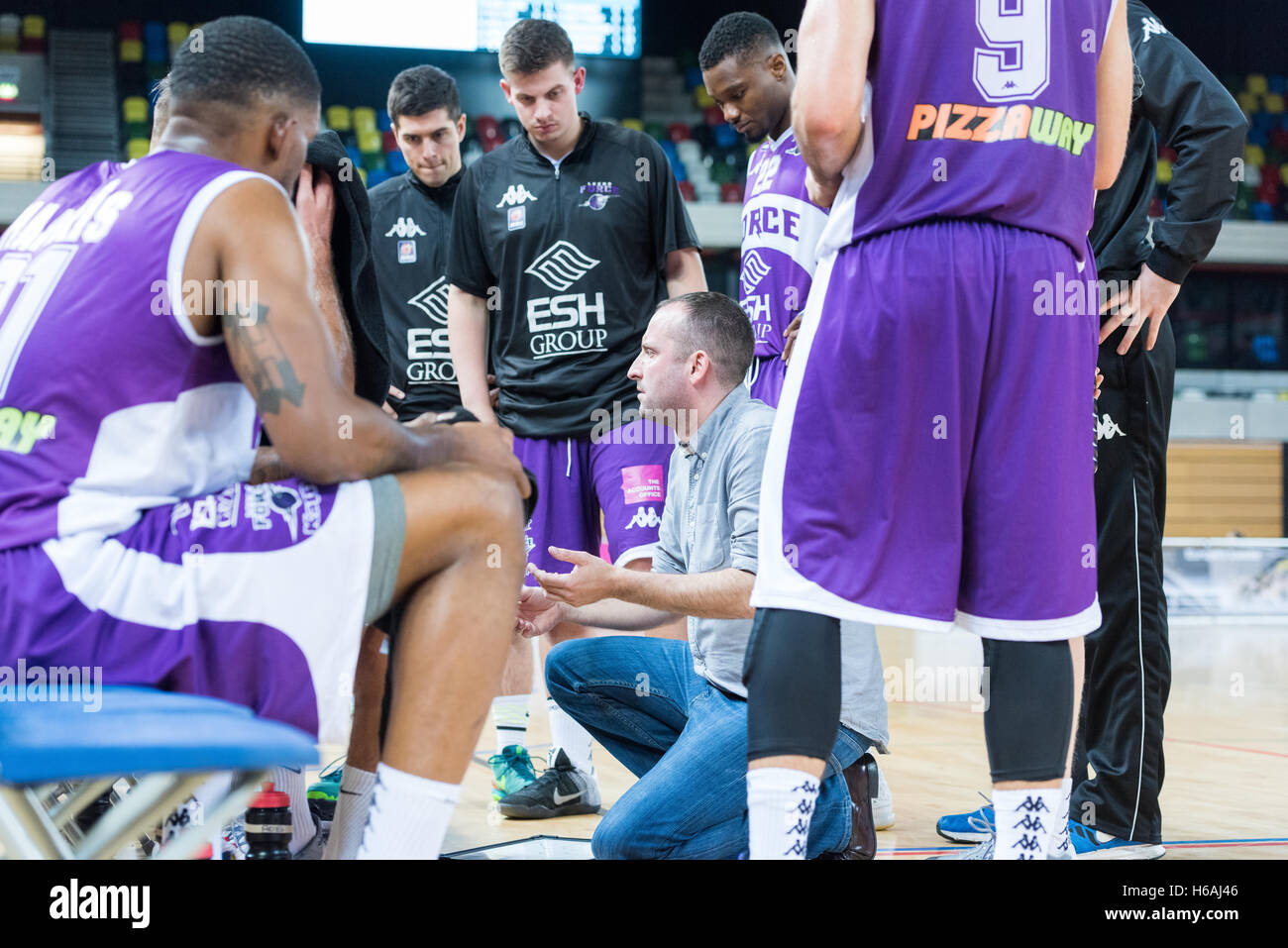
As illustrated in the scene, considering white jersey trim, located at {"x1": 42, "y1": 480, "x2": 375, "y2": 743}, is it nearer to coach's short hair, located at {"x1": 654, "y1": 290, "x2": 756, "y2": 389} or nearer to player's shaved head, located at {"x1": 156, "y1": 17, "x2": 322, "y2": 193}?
player's shaved head, located at {"x1": 156, "y1": 17, "x2": 322, "y2": 193}

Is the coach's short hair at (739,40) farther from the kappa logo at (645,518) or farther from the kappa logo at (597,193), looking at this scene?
the kappa logo at (645,518)

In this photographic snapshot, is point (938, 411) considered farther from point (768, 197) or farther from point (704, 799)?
point (768, 197)

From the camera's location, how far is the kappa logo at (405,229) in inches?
157

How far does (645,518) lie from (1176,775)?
1729mm

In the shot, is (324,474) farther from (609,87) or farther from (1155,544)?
(609,87)

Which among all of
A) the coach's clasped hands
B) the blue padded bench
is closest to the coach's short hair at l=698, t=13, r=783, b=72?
the coach's clasped hands

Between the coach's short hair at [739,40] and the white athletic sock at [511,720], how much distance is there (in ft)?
5.71

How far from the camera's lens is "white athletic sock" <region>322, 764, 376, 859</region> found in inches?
76.8

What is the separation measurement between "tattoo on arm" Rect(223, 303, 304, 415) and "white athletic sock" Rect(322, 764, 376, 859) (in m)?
0.71

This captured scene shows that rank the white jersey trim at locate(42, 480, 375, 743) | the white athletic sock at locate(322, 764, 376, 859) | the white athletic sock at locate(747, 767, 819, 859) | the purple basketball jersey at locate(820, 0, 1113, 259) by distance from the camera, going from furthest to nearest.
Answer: the white athletic sock at locate(322, 764, 376, 859) → the purple basketball jersey at locate(820, 0, 1113, 259) → the white athletic sock at locate(747, 767, 819, 859) → the white jersey trim at locate(42, 480, 375, 743)

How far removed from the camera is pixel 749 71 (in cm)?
321

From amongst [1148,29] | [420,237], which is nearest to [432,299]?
[420,237]
